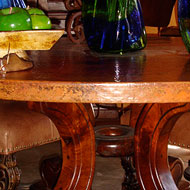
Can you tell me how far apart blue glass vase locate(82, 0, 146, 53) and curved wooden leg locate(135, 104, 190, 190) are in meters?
0.19

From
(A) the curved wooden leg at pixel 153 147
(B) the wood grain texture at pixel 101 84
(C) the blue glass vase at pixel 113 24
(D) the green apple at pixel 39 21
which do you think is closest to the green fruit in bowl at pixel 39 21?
(D) the green apple at pixel 39 21

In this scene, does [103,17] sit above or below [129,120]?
above

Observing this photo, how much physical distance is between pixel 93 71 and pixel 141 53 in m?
0.39

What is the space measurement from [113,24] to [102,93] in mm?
446

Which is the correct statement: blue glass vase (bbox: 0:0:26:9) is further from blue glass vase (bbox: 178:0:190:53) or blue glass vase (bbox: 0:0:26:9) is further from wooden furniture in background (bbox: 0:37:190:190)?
blue glass vase (bbox: 178:0:190:53)

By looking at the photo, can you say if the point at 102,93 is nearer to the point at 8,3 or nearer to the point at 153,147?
the point at 153,147

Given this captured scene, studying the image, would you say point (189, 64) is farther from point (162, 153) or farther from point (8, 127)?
point (8, 127)

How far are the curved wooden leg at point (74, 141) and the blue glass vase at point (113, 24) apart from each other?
188 mm

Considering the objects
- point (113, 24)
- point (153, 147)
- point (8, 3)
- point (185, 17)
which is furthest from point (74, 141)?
point (8, 3)

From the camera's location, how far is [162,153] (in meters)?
1.22

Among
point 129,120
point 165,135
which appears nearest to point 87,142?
point 165,135

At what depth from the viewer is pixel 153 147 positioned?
121 centimetres

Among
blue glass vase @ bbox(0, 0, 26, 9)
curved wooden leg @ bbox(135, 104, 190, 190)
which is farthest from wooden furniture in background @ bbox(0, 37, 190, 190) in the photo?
blue glass vase @ bbox(0, 0, 26, 9)

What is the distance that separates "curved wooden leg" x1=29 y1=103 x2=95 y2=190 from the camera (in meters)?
1.14
